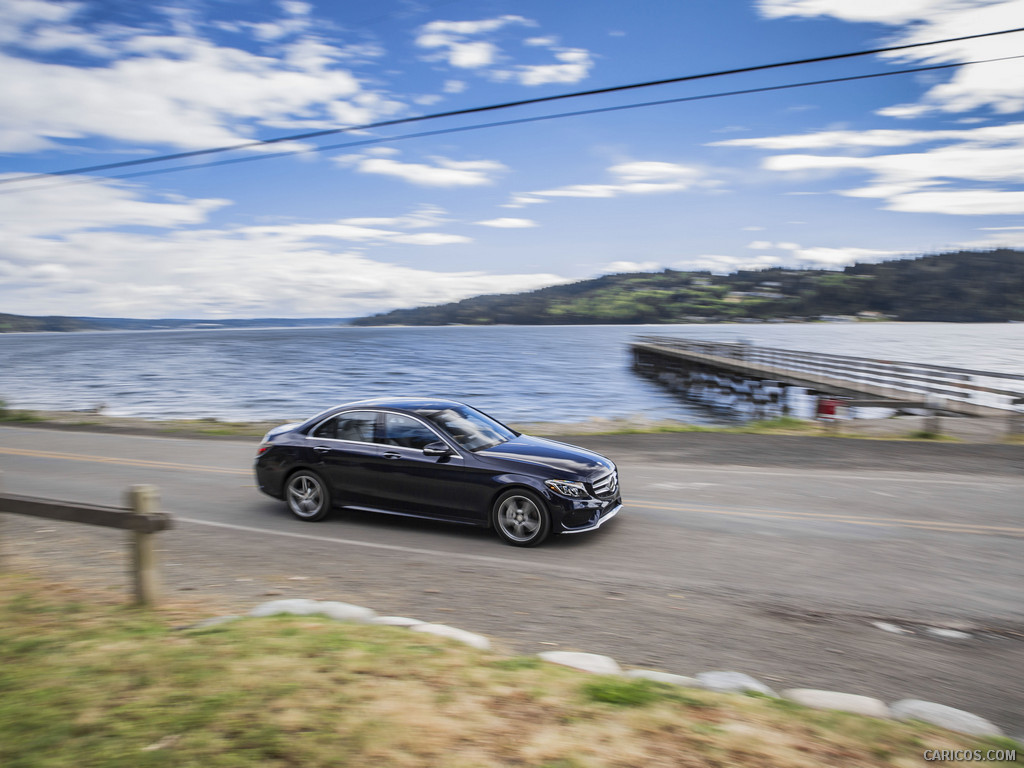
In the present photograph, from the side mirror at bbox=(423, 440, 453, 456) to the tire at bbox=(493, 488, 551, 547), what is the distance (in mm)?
851

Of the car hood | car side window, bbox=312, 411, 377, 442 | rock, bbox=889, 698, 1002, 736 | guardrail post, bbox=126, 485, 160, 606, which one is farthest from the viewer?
car side window, bbox=312, 411, 377, 442

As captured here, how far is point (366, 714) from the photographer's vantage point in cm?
357

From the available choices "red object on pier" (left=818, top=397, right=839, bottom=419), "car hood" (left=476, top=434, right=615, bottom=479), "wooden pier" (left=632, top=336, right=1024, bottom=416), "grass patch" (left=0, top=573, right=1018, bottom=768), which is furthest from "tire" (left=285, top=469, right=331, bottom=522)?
"red object on pier" (left=818, top=397, right=839, bottom=419)

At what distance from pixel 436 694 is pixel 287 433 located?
238 inches

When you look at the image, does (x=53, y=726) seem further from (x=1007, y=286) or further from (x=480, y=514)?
(x=1007, y=286)

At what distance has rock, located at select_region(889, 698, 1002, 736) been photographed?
378 centimetres

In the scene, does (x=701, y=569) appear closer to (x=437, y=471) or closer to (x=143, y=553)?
(x=437, y=471)

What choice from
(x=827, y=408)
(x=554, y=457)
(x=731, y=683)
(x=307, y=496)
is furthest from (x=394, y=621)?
(x=827, y=408)

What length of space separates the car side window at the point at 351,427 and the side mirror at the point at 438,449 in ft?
2.67

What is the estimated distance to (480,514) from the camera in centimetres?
786

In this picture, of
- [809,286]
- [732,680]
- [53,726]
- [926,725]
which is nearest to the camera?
[53,726]

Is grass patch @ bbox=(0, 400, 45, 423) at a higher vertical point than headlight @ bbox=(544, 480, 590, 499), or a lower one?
lower

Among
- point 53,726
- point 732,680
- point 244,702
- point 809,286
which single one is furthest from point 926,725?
point 809,286

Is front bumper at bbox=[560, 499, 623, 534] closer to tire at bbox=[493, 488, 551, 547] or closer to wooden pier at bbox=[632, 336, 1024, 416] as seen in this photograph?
A: tire at bbox=[493, 488, 551, 547]
